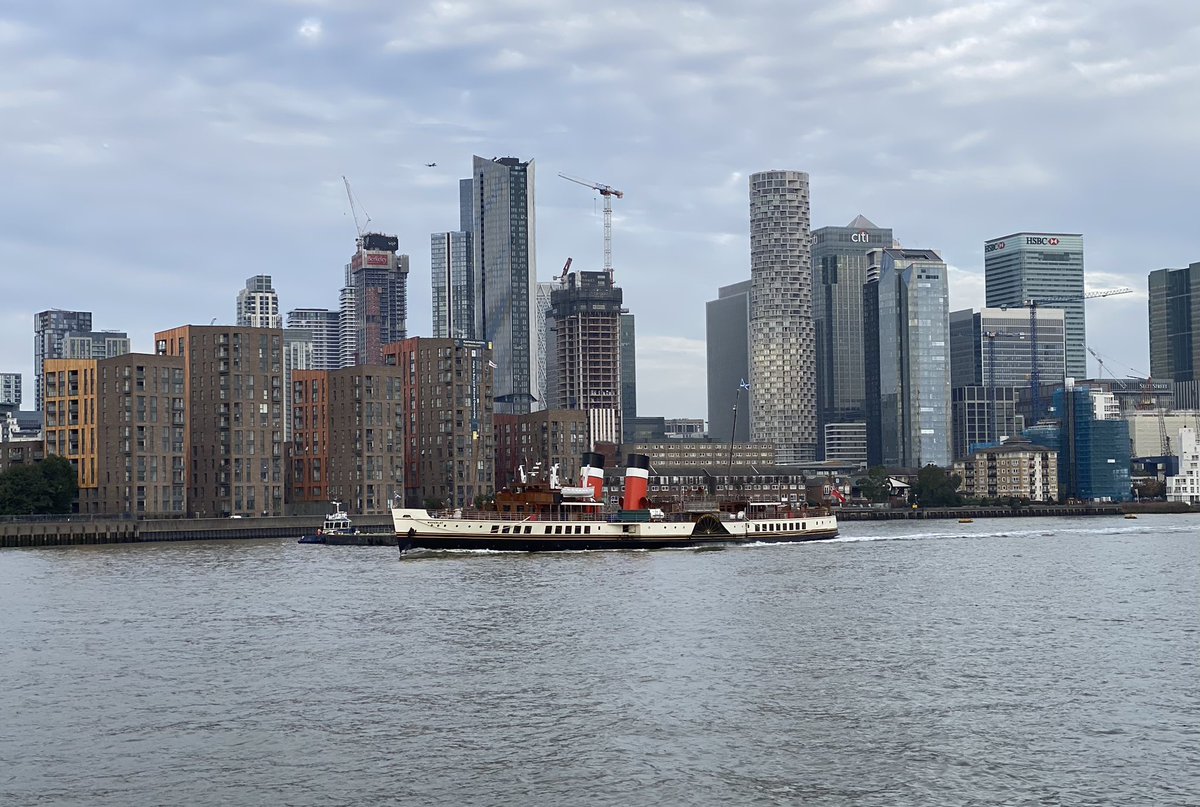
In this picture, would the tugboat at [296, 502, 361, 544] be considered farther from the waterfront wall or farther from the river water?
→ the river water

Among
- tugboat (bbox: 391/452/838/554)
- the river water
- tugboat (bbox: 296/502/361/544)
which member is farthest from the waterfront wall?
the river water

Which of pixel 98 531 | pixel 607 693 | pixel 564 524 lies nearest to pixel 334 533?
pixel 98 531

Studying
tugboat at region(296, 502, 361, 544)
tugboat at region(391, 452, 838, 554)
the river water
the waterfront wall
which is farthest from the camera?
the waterfront wall

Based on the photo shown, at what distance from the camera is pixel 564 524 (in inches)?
5017

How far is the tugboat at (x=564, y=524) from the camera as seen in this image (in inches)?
4990

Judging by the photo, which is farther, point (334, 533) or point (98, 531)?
point (98, 531)

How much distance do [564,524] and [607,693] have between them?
76.2m

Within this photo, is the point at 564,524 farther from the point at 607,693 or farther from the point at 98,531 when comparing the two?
the point at 98,531

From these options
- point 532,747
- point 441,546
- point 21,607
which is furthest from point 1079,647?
point 441,546

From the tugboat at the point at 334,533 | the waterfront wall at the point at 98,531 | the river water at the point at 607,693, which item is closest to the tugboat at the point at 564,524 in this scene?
the river water at the point at 607,693

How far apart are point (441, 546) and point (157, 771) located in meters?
87.8

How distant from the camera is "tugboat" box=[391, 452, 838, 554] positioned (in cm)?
12675

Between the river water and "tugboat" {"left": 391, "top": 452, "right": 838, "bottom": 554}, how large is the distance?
1156 inches

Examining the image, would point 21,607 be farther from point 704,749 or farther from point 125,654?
point 704,749
